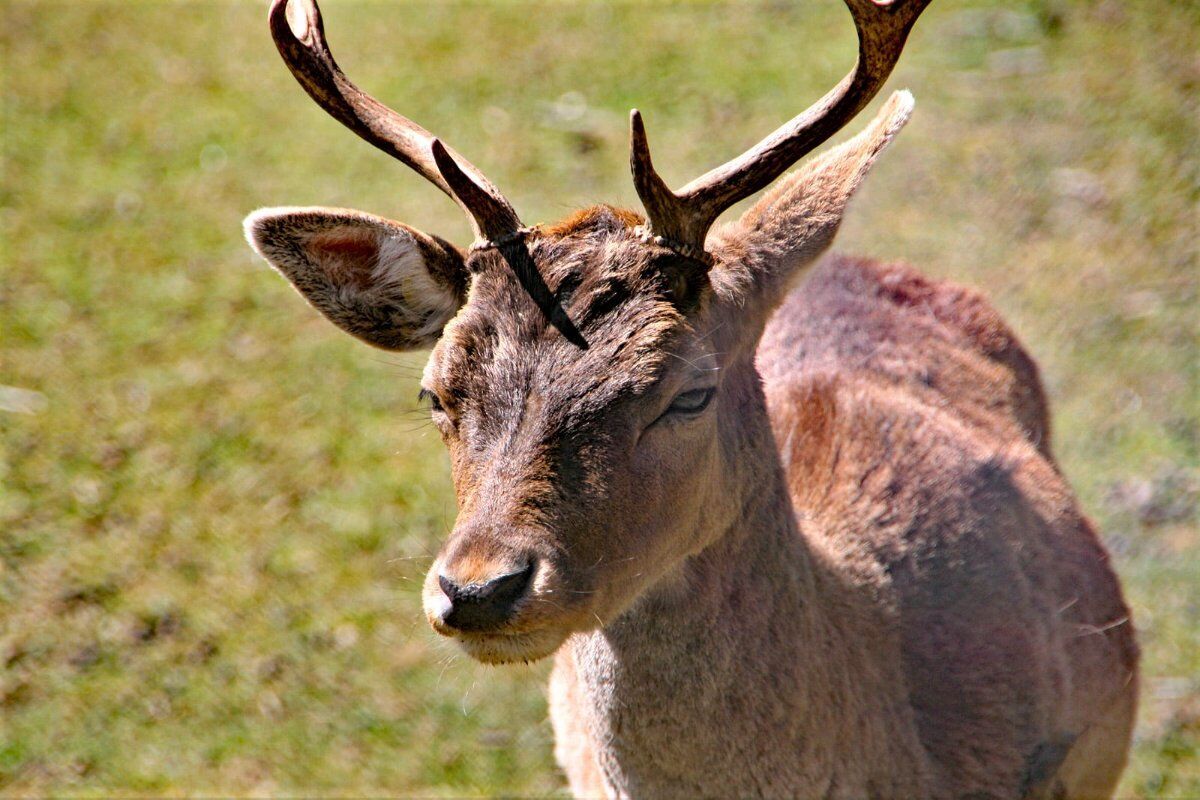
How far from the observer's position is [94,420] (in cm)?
694

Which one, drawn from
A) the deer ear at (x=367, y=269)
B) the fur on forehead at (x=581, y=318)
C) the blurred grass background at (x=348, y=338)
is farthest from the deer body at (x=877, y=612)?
the blurred grass background at (x=348, y=338)

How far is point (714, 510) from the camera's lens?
307 cm

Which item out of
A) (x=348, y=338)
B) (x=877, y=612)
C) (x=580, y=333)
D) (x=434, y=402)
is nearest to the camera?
(x=580, y=333)

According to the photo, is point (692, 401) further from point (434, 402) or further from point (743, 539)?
point (434, 402)

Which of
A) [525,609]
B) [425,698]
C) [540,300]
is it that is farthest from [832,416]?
[425,698]

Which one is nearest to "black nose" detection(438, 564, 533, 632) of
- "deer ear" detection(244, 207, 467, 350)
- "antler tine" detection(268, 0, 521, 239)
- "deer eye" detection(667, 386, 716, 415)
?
"deer eye" detection(667, 386, 716, 415)

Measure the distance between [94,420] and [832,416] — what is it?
14.9 feet

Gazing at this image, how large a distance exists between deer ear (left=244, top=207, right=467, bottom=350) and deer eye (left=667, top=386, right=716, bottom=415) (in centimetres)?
61

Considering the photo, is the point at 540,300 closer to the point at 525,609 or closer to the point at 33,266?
the point at 525,609

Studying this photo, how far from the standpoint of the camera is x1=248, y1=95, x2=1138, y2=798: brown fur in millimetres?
2766

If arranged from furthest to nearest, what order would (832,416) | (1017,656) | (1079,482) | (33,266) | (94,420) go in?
(33,266)
(94,420)
(1079,482)
(832,416)
(1017,656)

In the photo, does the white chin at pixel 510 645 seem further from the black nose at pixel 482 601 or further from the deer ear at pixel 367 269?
the deer ear at pixel 367 269

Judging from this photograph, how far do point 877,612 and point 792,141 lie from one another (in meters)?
1.36

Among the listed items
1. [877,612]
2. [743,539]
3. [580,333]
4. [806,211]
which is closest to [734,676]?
[743,539]
